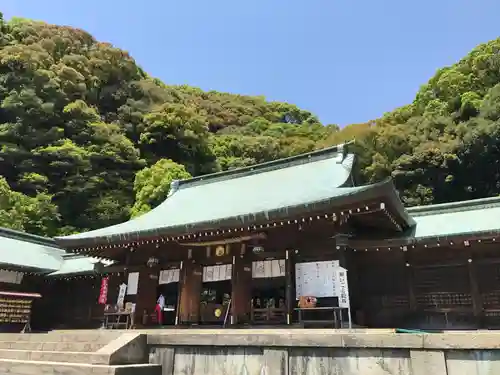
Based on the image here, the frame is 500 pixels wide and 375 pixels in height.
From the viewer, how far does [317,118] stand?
6919 centimetres

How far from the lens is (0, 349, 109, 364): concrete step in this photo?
732 cm

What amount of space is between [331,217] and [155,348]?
5118 millimetres

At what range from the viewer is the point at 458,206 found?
1327 centimetres

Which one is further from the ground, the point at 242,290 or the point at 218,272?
the point at 218,272

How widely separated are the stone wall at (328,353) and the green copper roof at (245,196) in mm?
4100

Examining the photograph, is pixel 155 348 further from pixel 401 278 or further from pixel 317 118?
pixel 317 118

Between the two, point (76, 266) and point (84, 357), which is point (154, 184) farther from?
point (84, 357)

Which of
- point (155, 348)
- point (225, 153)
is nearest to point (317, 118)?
point (225, 153)

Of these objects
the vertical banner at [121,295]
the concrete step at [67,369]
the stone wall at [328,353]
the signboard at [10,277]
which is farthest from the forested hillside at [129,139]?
the stone wall at [328,353]

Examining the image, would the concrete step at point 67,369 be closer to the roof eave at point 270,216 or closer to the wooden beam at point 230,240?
the roof eave at point 270,216

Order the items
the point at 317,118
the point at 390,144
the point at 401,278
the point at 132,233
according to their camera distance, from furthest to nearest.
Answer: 1. the point at 317,118
2. the point at 390,144
3. the point at 132,233
4. the point at 401,278

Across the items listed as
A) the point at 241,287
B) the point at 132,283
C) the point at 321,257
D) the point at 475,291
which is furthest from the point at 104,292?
the point at 475,291

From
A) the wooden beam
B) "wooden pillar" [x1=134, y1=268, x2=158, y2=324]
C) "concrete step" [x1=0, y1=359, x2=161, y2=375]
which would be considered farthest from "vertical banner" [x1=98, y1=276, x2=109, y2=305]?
"concrete step" [x1=0, y1=359, x2=161, y2=375]

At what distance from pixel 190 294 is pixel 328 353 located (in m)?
7.73
